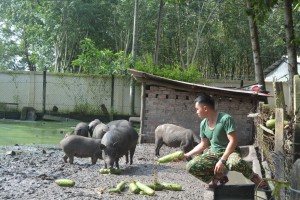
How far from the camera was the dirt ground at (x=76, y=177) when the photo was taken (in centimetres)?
779

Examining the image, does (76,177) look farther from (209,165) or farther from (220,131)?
(220,131)

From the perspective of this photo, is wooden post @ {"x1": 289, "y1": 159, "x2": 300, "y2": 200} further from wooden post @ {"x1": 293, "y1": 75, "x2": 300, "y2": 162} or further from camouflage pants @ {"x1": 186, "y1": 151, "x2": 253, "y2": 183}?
camouflage pants @ {"x1": 186, "y1": 151, "x2": 253, "y2": 183}

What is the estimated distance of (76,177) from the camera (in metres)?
9.29

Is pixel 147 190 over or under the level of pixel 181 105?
under

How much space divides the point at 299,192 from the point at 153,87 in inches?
462

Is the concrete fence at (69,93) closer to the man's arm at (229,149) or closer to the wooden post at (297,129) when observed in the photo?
the man's arm at (229,149)

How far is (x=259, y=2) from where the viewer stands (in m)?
10.9

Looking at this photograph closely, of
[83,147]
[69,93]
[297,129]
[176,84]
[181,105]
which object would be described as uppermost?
[176,84]

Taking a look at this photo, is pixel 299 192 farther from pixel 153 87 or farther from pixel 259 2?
pixel 153 87

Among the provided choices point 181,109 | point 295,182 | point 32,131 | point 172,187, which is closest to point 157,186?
point 172,187

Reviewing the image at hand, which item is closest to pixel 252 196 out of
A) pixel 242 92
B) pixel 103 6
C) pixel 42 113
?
pixel 242 92

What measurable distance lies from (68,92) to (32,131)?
641cm

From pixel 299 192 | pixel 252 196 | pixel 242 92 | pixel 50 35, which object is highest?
pixel 50 35

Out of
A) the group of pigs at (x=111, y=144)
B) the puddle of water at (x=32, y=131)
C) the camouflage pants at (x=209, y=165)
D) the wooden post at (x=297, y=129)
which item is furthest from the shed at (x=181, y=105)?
the wooden post at (x=297, y=129)
